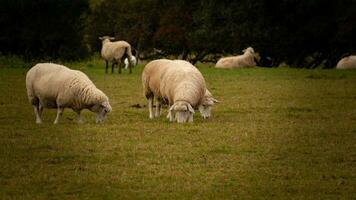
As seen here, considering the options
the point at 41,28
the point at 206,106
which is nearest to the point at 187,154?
the point at 206,106

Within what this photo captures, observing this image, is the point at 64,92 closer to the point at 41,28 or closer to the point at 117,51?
the point at 117,51

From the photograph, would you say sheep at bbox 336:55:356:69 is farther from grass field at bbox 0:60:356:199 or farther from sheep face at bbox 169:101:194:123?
sheep face at bbox 169:101:194:123

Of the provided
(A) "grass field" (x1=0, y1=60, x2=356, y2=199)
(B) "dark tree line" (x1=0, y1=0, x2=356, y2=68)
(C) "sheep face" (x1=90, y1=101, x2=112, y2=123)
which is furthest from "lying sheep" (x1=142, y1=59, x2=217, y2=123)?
(B) "dark tree line" (x1=0, y1=0, x2=356, y2=68)

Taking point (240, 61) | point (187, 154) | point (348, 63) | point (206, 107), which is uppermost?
point (187, 154)

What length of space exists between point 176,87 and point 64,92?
2239 mm

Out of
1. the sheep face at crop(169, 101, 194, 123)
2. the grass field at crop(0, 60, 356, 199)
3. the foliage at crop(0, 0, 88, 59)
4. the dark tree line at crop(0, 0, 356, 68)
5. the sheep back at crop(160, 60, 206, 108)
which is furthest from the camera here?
the foliage at crop(0, 0, 88, 59)

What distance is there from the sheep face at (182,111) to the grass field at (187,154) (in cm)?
27

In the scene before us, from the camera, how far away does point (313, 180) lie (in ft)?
37.1

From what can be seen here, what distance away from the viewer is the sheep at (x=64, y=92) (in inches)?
685

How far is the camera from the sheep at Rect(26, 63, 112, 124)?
17.4m

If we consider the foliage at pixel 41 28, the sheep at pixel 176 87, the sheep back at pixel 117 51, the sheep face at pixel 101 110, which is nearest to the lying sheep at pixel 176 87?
the sheep at pixel 176 87

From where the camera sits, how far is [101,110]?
58.2ft

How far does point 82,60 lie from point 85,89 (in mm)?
31298

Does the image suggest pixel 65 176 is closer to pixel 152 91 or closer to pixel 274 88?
pixel 152 91
